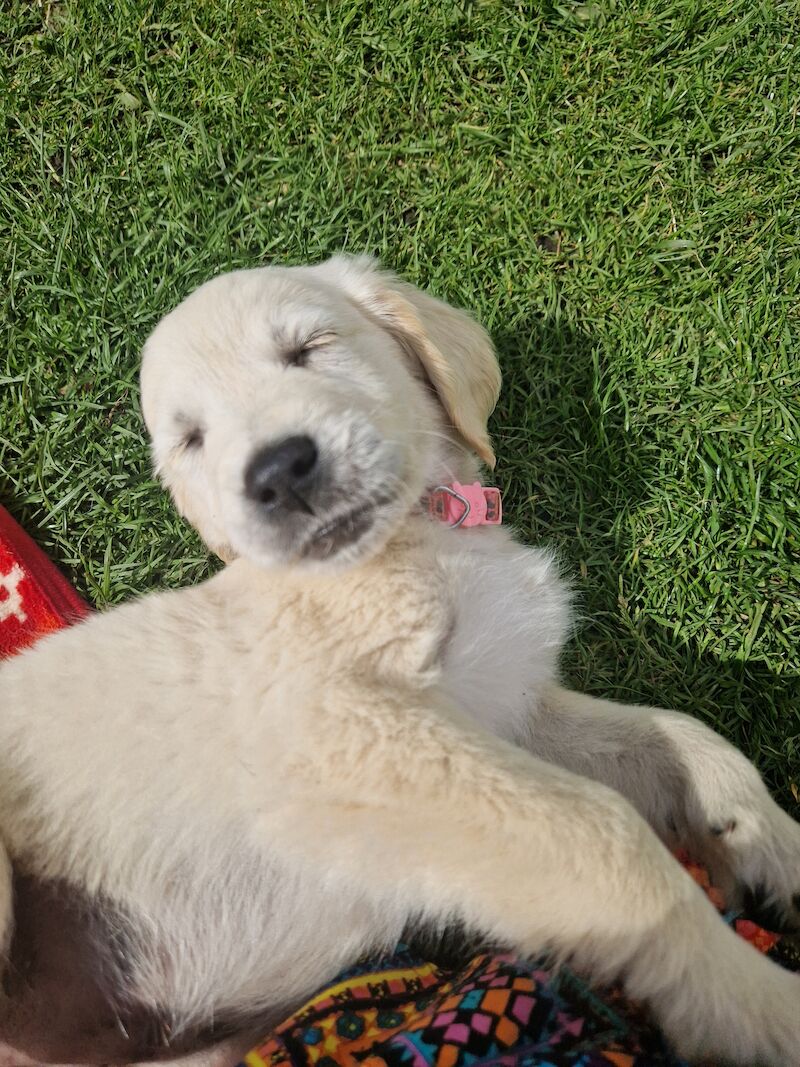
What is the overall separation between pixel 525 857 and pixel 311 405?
133cm

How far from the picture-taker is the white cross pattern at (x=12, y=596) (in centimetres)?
355

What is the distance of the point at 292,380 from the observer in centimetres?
241

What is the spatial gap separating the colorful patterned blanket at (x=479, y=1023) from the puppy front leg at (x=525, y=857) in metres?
0.20

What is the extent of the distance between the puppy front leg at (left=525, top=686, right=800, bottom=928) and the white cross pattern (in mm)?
2302

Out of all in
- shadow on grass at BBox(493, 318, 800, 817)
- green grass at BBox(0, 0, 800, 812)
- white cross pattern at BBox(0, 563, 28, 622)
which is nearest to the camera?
shadow on grass at BBox(493, 318, 800, 817)

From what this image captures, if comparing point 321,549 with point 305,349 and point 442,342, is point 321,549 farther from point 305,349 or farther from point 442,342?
point 442,342

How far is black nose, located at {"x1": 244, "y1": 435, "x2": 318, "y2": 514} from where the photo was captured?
87.3 inches

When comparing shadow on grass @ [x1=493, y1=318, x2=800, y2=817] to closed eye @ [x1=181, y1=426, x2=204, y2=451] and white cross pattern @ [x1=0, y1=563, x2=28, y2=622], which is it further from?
white cross pattern @ [x1=0, y1=563, x2=28, y2=622]

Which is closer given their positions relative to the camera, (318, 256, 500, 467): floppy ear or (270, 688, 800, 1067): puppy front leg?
(270, 688, 800, 1067): puppy front leg

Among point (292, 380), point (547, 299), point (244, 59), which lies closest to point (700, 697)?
point (547, 299)

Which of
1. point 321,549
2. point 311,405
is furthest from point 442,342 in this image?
point 321,549

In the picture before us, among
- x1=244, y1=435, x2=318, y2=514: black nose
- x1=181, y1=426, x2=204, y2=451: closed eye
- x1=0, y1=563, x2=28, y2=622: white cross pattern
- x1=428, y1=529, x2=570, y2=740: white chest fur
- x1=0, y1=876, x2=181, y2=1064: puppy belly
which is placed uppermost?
x1=181, y1=426, x2=204, y2=451: closed eye

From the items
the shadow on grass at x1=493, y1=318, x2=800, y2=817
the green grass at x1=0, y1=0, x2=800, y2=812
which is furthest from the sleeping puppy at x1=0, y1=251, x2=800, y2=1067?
the green grass at x1=0, y1=0, x2=800, y2=812

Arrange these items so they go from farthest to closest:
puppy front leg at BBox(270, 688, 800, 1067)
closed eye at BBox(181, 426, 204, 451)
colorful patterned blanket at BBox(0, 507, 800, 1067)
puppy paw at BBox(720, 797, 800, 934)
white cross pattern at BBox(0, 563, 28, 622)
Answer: white cross pattern at BBox(0, 563, 28, 622)
closed eye at BBox(181, 426, 204, 451)
puppy paw at BBox(720, 797, 800, 934)
colorful patterned blanket at BBox(0, 507, 800, 1067)
puppy front leg at BBox(270, 688, 800, 1067)
